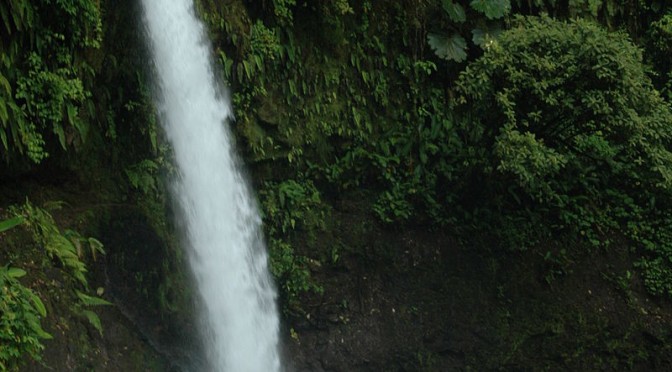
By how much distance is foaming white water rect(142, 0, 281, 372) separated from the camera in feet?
31.3

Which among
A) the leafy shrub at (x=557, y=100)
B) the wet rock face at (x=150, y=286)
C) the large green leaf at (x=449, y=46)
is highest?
the large green leaf at (x=449, y=46)

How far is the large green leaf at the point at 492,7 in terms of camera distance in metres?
11.9

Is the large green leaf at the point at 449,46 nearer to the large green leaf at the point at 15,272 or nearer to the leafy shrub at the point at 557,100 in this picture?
the leafy shrub at the point at 557,100

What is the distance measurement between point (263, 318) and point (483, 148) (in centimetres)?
332

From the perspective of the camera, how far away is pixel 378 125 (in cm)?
1188

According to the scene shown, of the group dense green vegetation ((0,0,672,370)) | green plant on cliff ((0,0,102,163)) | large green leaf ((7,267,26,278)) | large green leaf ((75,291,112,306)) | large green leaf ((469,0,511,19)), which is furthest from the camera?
large green leaf ((469,0,511,19))

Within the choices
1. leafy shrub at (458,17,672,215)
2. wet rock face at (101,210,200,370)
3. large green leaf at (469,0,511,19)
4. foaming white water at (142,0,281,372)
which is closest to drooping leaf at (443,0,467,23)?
large green leaf at (469,0,511,19)

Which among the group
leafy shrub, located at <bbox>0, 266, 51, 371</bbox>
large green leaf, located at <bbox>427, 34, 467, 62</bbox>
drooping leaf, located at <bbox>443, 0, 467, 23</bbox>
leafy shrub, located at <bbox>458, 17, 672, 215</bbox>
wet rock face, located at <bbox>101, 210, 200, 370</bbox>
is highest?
drooping leaf, located at <bbox>443, 0, 467, 23</bbox>

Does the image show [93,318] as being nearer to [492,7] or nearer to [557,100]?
[557,100]

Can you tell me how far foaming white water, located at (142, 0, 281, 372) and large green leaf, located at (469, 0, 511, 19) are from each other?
147 inches

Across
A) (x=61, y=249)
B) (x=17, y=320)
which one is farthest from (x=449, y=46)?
(x=17, y=320)

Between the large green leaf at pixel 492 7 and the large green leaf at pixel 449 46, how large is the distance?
1.44 feet

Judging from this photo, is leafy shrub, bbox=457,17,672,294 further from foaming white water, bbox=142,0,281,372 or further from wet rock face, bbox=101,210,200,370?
wet rock face, bbox=101,210,200,370

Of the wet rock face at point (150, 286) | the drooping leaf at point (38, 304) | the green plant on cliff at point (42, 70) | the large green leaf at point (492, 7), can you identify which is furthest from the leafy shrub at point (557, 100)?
the drooping leaf at point (38, 304)
